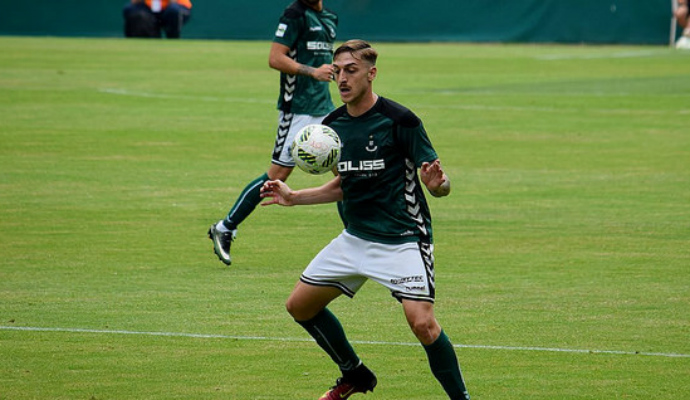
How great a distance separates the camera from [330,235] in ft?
45.8

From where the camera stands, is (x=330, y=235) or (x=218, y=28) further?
(x=218, y=28)

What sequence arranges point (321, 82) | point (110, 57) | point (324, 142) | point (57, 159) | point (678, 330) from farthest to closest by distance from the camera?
point (110, 57) → point (57, 159) → point (321, 82) → point (678, 330) → point (324, 142)

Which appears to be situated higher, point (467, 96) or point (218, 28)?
point (467, 96)

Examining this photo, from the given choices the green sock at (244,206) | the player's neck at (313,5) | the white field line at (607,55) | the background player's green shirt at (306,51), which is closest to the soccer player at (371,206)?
the green sock at (244,206)

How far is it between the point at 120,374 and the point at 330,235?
18.5ft

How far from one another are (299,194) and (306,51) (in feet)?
17.2

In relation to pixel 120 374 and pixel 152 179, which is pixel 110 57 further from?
pixel 120 374

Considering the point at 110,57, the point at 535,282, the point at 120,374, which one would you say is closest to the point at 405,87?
the point at 110,57

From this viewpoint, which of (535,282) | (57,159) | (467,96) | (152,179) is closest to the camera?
(535,282)

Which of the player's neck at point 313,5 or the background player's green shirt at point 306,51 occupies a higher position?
the player's neck at point 313,5

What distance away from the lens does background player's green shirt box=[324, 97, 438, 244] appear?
769cm

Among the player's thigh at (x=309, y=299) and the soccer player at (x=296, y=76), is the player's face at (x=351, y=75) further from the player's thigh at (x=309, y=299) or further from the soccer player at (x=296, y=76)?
the soccer player at (x=296, y=76)

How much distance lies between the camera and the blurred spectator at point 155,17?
4966 centimetres

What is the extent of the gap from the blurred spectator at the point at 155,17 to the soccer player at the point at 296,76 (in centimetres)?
3664
